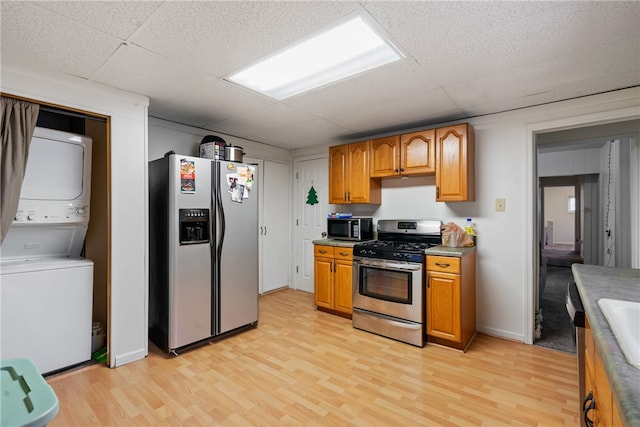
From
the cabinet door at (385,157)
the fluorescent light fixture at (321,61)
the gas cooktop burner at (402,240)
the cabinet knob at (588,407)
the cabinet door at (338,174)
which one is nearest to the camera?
the cabinet knob at (588,407)

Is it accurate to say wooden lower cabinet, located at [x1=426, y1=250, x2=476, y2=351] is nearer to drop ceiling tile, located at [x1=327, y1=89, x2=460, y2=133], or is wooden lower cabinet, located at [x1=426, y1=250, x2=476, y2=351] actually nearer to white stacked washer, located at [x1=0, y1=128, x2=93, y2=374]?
drop ceiling tile, located at [x1=327, y1=89, x2=460, y2=133]

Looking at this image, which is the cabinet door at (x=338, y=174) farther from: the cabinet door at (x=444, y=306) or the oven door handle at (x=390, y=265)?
the cabinet door at (x=444, y=306)

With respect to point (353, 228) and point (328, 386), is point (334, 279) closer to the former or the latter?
point (353, 228)

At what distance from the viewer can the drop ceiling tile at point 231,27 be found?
1.45 m

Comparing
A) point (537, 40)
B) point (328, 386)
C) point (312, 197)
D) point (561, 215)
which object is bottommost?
point (328, 386)

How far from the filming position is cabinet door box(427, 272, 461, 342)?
267 centimetres

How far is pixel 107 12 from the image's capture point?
58.3 inches

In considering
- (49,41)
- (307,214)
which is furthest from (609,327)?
(307,214)

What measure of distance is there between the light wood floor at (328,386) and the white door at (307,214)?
1.79 m

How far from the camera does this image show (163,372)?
235cm

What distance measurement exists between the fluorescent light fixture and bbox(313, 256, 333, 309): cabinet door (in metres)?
1.97

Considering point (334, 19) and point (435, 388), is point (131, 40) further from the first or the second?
point (435, 388)

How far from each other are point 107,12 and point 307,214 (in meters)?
3.45

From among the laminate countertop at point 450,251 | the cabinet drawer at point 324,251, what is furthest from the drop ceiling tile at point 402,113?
the cabinet drawer at point 324,251
